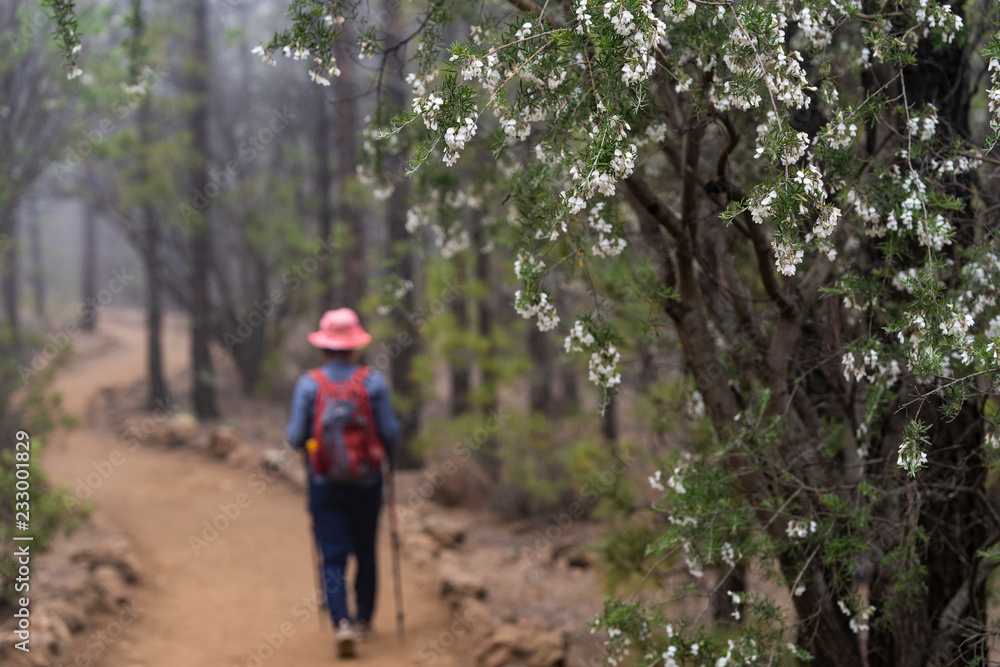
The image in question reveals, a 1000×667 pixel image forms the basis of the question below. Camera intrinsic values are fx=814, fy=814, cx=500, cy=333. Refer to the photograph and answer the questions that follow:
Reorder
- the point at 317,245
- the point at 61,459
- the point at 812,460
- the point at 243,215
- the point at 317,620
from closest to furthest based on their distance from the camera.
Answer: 1. the point at 812,460
2. the point at 317,620
3. the point at 61,459
4. the point at 317,245
5. the point at 243,215

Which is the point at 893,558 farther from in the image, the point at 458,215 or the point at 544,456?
the point at 544,456

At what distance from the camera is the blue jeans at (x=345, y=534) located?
17.2 feet

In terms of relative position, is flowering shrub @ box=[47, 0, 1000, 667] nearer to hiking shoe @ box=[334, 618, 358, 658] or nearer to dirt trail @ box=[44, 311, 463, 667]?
hiking shoe @ box=[334, 618, 358, 658]

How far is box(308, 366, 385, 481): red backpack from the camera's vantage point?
5230 millimetres

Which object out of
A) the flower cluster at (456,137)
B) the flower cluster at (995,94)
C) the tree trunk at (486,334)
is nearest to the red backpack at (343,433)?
the flower cluster at (456,137)

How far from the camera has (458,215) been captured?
15.5 ft

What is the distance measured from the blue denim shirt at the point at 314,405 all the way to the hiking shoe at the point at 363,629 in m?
1.17

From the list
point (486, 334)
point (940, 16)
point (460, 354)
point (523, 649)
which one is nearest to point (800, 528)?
point (940, 16)

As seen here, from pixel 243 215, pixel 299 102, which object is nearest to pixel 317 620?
pixel 243 215

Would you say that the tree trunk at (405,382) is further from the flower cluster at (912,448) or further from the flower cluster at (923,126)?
the flower cluster at (912,448)

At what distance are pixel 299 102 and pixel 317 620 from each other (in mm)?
13227

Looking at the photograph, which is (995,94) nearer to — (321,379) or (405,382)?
(321,379)

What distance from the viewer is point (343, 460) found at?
523 centimetres

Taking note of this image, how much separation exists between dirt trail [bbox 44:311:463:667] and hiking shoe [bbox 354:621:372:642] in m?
0.08
